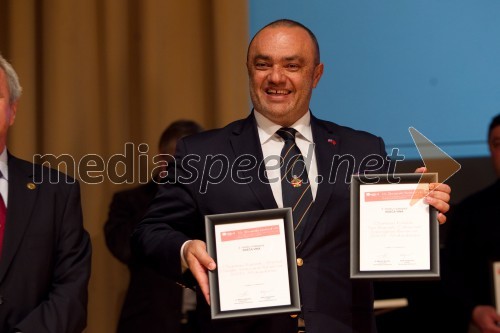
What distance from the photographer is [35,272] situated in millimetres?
2379

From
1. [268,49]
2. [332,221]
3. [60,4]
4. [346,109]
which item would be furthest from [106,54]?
[332,221]

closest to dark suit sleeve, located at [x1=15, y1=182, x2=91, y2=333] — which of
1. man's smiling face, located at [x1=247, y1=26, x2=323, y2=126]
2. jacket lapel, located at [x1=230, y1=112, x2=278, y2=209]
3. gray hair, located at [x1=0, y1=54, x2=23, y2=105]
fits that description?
gray hair, located at [x1=0, y1=54, x2=23, y2=105]

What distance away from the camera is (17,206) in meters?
2.44

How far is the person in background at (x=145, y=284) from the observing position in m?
3.44

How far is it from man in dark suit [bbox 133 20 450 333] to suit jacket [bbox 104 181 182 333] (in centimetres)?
99

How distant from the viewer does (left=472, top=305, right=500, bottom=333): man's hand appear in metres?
3.30

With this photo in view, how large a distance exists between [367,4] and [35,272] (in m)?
2.57

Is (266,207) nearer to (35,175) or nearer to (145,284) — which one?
(35,175)

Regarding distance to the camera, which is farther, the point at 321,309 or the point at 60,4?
the point at 60,4

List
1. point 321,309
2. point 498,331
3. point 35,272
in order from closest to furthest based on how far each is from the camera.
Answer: point 321,309
point 35,272
point 498,331

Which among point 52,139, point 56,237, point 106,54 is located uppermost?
point 106,54

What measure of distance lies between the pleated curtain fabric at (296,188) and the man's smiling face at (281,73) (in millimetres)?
151

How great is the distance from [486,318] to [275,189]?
1.47m

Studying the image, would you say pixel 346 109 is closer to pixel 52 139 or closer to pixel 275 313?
pixel 52 139
